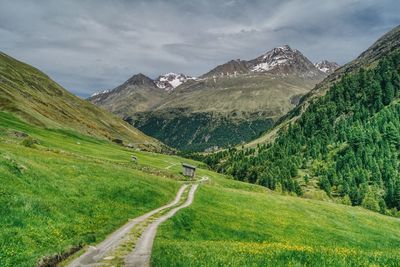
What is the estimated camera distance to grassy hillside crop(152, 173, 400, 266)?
16656mm

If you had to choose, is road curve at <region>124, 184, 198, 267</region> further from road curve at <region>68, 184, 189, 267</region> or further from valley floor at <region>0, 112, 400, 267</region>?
road curve at <region>68, 184, 189, 267</region>

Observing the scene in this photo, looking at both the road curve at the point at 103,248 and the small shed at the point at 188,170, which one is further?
the small shed at the point at 188,170

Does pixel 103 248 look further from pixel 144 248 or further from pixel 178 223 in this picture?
pixel 178 223

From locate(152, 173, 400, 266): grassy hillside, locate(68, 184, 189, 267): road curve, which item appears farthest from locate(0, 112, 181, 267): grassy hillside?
locate(152, 173, 400, 266): grassy hillside

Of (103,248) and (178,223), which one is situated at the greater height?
(103,248)

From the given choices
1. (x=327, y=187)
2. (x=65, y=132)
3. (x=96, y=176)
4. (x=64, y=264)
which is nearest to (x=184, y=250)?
(x=64, y=264)

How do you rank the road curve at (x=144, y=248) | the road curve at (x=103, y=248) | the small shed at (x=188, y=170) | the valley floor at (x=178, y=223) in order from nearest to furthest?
1. the valley floor at (x=178, y=223)
2. the road curve at (x=103, y=248)
3. the road curve at (x=144, y=248)
4. the small shed at (x=188, y=170)

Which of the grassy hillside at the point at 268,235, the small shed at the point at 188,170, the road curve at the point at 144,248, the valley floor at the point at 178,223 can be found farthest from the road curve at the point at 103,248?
the small shed at the point at 188,170

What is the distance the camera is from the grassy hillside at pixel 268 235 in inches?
656

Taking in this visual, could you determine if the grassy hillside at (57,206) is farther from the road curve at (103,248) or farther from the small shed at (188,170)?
the small shed at (188,170)

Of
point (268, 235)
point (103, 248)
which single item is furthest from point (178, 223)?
point (103, 248)

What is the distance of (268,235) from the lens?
47.5 metres

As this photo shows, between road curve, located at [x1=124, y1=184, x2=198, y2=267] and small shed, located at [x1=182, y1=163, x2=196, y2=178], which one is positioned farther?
small shed, located at [x1=182, y1=163, x2=196, y2=178]

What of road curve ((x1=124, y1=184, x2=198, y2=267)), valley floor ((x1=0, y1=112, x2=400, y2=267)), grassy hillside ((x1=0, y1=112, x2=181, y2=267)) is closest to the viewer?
valley floor ((x1=0, y1=112, x2=400, y2=267))
